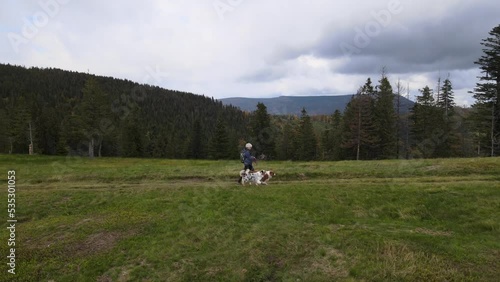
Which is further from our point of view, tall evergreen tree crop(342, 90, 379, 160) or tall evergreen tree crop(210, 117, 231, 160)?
tall evergreen tree crop(210, 117, 231, 160)

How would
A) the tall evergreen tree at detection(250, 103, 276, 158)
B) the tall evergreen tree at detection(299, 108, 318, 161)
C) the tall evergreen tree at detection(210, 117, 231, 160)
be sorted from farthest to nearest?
the tall evergreen tree at detection(299, 108, 318, 161)
the tall evergreen tree at detection(210, 117, 231, 160)
the tall evergreen tree at detection(250, 103, 276, 158)

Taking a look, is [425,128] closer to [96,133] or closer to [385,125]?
[385,125]

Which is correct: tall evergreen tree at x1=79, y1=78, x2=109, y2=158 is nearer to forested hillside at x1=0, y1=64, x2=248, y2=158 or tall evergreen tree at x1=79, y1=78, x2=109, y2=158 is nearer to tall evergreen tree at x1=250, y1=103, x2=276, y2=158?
forested hillside at x1=0, y1=64, x2=248, y2=158

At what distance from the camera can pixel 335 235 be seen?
12727mm

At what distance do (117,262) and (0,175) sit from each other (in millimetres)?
20839

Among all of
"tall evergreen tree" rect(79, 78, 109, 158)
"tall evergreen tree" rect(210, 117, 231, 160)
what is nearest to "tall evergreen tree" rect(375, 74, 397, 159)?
"tall evergreen tree" rect(210, 117, 231, 160)

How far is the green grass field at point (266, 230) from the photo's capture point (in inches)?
423

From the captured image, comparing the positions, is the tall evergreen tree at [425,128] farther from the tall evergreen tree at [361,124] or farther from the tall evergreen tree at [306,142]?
the tall evergreen tree at [306,142]

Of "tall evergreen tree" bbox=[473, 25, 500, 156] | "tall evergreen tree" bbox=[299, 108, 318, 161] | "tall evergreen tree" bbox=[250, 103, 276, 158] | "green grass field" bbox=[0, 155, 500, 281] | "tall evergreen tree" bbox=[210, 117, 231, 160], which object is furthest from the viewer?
"tall evergreen tree" bbox=[299, 108, 318, 161]

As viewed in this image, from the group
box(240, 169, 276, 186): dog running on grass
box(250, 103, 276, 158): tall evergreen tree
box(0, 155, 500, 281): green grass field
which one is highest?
box(250, 103, 276, 158): tall evergreen tree

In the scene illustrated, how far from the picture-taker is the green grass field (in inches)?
423

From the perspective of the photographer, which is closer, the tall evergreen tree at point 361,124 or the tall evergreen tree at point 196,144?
the tall evergreen tree at point 361,124

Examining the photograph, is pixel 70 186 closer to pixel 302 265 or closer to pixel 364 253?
pixel 302 265

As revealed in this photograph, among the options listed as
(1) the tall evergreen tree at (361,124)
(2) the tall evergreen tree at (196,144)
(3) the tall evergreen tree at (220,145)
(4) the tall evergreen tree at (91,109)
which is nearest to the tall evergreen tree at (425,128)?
(1) the tall evergreen tree at (361,124)
